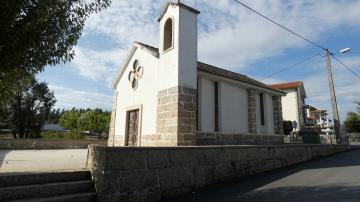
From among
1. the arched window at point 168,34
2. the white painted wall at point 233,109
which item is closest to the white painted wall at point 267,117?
the white painted wall at point 233,109

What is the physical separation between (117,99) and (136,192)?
9122mm

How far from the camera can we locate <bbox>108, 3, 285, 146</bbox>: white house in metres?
10.7

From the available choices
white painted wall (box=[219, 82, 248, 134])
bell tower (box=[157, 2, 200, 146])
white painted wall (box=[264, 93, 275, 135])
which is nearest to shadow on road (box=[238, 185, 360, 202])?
bell tower (box=[157, 2, 200, 146])

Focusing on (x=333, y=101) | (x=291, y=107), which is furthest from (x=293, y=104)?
(x=333, y=101)

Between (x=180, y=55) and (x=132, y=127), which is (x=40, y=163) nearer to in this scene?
(x=132, y=127)

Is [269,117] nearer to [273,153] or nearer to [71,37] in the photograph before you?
[273,153]

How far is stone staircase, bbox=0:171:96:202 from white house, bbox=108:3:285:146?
4.31 meters

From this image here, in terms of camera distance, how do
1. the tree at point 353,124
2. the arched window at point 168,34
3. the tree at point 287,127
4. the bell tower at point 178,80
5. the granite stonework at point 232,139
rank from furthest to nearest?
the tree at point 353,124, the tree at point 287,127, the arched window at point 168,34, the granite stonework at point 232,139, the bell tower at point 178,80

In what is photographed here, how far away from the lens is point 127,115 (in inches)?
556

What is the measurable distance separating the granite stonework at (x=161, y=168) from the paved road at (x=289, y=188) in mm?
361

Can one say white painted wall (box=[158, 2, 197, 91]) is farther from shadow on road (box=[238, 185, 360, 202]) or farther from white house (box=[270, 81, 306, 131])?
white house (box=[270, 81, 306, 131])

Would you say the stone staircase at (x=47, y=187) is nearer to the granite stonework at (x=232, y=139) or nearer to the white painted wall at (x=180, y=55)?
the white painted wall at (x=180, y=55)

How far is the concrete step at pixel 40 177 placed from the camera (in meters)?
5.80

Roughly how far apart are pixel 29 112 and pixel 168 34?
35163mm
